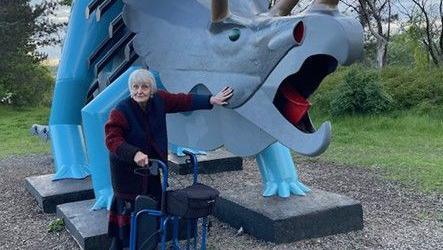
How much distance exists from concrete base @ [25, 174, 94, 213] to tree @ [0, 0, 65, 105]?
1220cm

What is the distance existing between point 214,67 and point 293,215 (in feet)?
4.07

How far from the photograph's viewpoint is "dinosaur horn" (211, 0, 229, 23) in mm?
3536

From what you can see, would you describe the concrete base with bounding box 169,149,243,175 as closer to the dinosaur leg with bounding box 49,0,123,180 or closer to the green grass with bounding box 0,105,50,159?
the dinosaur leg with bounding box 49,0,123,180

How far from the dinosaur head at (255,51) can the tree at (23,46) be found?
44.2 feet

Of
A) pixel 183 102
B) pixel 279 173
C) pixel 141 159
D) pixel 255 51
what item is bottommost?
pixel 279 173

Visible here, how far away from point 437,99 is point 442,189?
571cm

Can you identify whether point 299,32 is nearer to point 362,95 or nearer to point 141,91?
point 141,91

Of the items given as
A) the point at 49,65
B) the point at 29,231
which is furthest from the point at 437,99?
the point at 49,65

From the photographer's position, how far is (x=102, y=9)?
198 inches

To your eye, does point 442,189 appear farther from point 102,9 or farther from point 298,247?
point 102,9

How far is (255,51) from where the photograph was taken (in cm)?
332

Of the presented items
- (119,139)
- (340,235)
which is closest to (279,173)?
(340,235)

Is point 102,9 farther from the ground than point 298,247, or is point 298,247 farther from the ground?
point 102,9

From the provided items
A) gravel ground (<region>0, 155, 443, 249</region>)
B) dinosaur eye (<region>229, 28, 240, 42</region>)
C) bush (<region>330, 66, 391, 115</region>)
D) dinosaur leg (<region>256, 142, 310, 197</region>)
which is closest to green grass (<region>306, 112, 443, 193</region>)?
bush (<region>330, 66, 391, 115</region>)
